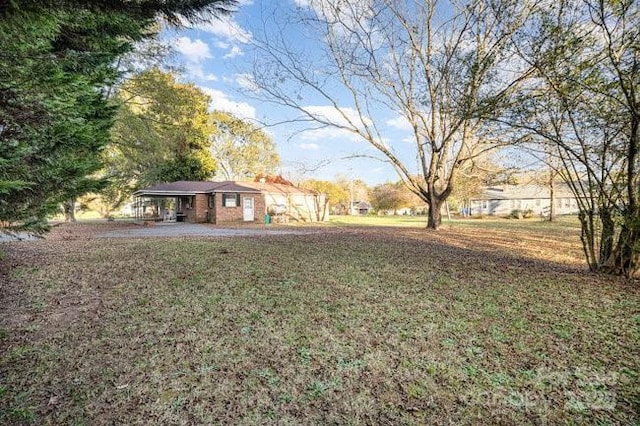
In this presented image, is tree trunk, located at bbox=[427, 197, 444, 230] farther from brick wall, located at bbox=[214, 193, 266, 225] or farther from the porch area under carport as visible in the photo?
the porch area under carport

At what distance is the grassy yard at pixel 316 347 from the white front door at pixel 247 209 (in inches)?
611

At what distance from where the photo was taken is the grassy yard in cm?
220

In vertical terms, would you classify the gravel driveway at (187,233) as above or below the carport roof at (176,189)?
below

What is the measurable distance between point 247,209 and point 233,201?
3.88 ft

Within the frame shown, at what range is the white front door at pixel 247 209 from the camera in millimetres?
21375

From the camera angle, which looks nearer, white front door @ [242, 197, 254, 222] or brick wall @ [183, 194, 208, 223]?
brick wall @ [183, 194, 208, 223]

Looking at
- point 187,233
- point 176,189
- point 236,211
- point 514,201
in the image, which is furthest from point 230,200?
point 514,201

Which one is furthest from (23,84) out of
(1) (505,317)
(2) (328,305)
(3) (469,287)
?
(3) (469,287)

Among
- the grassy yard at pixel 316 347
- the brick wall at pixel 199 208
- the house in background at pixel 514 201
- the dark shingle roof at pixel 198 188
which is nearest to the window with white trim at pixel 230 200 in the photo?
the dark shingle roof at pixel 198 188

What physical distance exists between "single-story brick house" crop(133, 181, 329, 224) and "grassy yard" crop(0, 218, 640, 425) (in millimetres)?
14629

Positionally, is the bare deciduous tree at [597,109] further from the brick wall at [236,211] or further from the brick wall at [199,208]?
the brick wall at [199,208]

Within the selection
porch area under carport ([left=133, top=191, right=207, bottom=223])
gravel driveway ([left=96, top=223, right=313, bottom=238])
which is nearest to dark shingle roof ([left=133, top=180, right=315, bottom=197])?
porch area under carport ([left=133, top=191, right=207, bottom=223])

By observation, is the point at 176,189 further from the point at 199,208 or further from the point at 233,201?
the point at 233,201

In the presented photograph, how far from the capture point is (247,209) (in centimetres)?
2159
